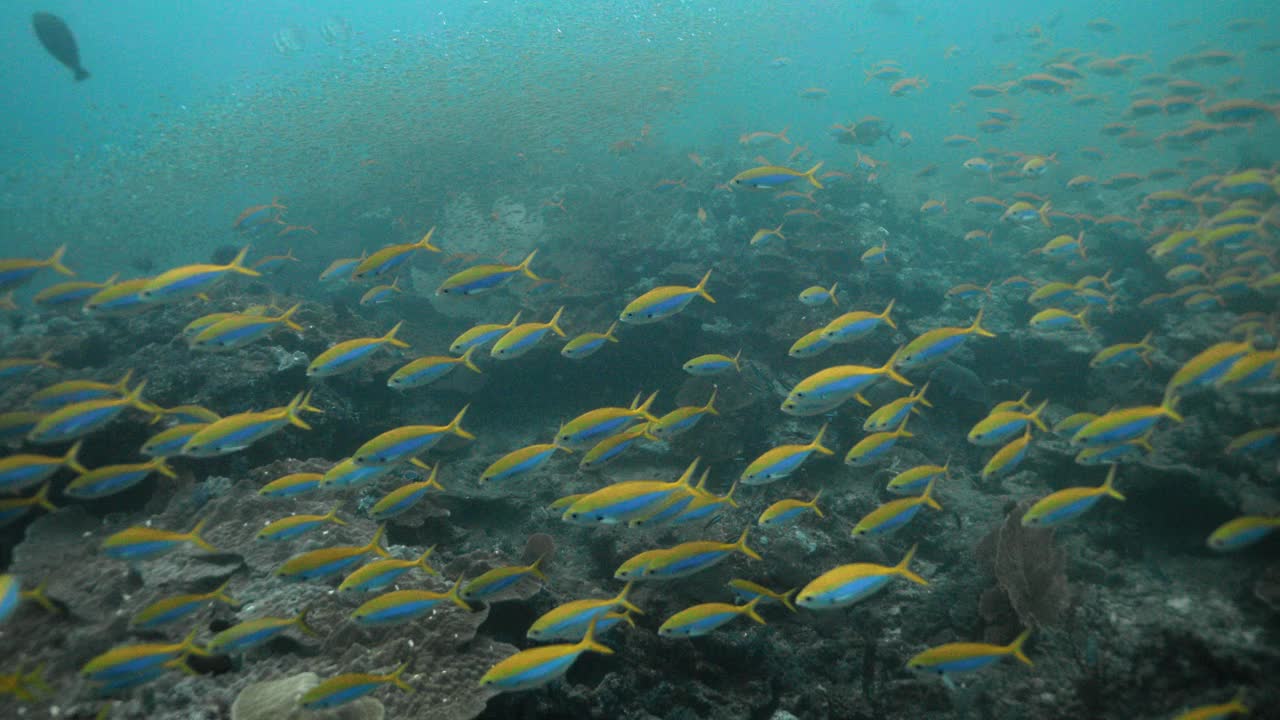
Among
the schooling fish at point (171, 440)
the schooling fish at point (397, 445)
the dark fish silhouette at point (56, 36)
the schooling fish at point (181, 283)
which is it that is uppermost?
the dark fish silhouette at point (56, 36)

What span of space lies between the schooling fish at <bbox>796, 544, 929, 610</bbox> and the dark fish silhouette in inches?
632

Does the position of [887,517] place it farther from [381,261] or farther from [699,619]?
[381,261]

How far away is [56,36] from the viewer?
9922 mm

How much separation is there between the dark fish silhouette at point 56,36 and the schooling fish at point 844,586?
16.1 meters

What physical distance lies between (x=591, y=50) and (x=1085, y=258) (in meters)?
18.9

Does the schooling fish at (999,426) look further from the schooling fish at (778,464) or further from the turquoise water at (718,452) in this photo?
the schooling fish at (778,464)

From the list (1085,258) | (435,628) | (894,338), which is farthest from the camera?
(1085,258)

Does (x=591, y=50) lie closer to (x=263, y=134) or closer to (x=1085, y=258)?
(x=263, y=134)

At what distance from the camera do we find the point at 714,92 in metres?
37.2

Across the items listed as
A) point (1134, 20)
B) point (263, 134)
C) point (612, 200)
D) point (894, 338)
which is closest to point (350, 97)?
point (263, 134)

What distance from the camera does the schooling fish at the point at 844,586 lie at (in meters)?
2.94

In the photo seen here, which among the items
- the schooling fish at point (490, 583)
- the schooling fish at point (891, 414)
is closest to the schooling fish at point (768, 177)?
the schooling fish at point (891, 414)

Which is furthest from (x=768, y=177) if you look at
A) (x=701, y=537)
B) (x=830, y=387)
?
(x=701, y=537)

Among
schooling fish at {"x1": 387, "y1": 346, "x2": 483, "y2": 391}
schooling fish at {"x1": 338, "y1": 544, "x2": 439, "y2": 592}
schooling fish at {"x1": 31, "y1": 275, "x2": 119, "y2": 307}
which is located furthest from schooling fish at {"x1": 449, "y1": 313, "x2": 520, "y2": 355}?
schooling fish at {"x1": 31, "y1": 275, "x2": 119, "y2": 307}
